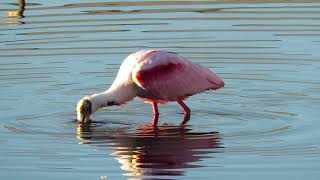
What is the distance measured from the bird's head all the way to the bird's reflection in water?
0.63 feet

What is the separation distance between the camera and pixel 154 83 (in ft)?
53.2

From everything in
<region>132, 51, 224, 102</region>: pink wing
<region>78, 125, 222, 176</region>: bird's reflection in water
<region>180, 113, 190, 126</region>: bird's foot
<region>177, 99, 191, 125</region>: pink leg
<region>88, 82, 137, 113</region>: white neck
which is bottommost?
<region>78, 125, 222, 176</region>: bird's reflection in water

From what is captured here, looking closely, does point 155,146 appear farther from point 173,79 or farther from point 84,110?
point 173,79

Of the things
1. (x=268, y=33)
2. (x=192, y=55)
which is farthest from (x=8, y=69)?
(x=268, y=33)

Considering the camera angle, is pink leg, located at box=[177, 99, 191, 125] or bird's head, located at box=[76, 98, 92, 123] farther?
pink leg, located at box=[177, 99, 191, 125]

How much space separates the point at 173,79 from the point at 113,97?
2.70 feet

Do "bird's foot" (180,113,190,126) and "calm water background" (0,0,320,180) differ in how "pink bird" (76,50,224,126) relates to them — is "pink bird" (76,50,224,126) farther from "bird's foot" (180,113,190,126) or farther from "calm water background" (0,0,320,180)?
"calm water background" (0,0,320,180)

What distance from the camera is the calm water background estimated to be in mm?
13695

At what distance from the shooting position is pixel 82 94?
17844mm

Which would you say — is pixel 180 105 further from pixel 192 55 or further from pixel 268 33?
pixel 268 33

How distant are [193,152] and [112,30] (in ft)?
27.6

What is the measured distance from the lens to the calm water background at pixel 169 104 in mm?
13695

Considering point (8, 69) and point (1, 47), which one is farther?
point (1, 47)

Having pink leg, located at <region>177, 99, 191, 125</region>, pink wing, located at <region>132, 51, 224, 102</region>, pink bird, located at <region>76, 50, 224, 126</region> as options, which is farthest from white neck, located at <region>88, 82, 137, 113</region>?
pink leg, located at <region>177, 99, 191, 125</region>
